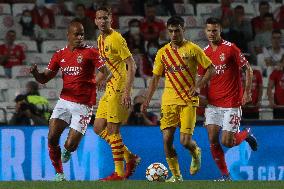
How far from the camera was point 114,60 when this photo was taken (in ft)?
48.7

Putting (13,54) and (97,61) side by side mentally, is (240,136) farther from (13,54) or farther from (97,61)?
(13,54)

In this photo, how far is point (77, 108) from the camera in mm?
14344

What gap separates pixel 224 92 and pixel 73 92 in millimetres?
2045

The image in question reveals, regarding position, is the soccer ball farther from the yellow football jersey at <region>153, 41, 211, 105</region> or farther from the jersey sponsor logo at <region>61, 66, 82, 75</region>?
the jersey sponsor logo at <region>61, 66, 82, 75</region>

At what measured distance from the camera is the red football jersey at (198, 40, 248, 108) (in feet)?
49.5

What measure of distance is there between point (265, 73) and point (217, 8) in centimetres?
211

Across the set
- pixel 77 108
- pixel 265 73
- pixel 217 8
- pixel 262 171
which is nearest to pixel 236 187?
pixel 77 108

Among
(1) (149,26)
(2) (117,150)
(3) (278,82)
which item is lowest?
(2) (117,150)

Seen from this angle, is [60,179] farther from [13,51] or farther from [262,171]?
[13,51]

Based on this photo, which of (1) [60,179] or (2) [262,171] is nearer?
(1) [60,179]

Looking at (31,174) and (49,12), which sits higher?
(49,12)

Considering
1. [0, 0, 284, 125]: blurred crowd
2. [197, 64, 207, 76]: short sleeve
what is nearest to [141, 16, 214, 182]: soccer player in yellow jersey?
[197, 64, 207, 76]: short sleeve

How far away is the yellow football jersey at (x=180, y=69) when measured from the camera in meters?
14.5

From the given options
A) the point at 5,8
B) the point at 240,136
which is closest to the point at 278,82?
the point at 240,136
